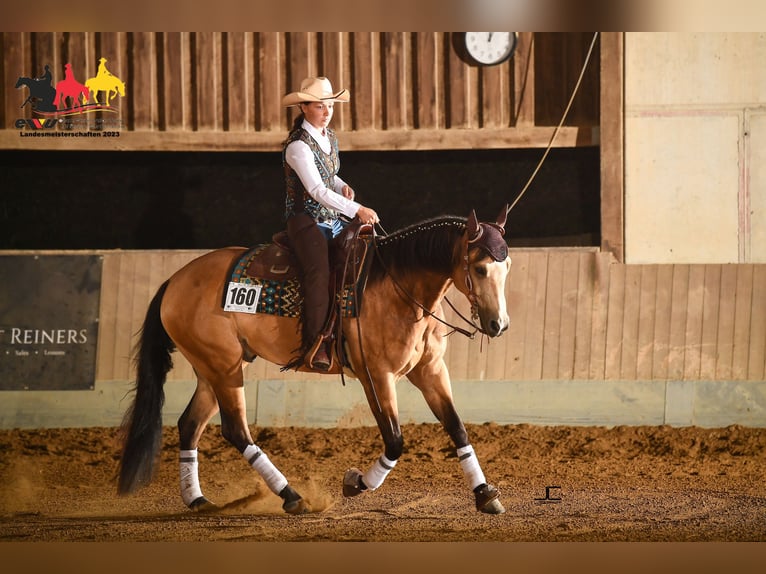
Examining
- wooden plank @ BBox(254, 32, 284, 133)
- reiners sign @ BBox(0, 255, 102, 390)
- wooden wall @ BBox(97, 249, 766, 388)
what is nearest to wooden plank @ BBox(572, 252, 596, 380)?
wooden wall @ BBox(97, 249, 766, 388)

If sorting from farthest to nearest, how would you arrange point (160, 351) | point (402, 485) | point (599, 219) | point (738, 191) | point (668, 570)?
point (599, 219), point (738, 191), point (402, 485), point (160, 351), point (668, 570)

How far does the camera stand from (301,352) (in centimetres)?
536

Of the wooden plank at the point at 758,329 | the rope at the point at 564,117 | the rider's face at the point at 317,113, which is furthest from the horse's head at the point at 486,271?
the wooden plank at the point at 758,329

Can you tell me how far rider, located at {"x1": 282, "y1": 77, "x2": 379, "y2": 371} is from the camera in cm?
526

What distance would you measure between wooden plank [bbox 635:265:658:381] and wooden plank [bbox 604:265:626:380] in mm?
132

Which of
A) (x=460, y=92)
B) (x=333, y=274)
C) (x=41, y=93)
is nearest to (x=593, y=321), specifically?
(x=460, y=92)

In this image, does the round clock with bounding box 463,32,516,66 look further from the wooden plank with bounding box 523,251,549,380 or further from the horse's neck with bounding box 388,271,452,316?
the horse's neck with bounding box 388,271,452,316

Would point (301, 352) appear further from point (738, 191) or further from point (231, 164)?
point (738, 191)

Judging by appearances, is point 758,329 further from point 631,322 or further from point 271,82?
point 271,82

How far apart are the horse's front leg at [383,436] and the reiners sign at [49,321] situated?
3381 millimetres

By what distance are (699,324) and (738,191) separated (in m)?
1.02

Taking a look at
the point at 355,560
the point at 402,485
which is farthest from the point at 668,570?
the point at 402,485

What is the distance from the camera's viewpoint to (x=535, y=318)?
7949 millimetres
